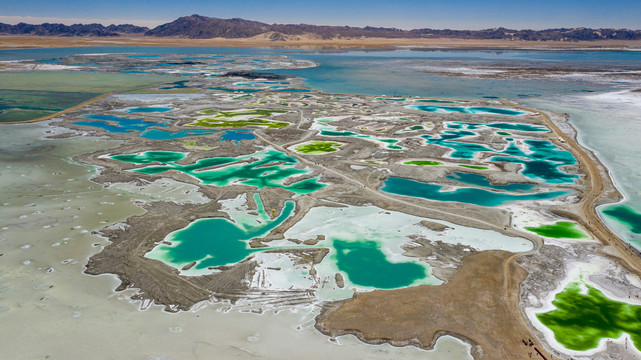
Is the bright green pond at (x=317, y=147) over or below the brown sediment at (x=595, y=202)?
over

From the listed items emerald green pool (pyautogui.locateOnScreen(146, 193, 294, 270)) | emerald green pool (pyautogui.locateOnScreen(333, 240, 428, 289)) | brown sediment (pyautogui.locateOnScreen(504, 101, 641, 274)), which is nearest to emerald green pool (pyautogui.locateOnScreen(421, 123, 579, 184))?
brown sediment (pyautogui.locateOnScreen(504, 101, 641, 274))

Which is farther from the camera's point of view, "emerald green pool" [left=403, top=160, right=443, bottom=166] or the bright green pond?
the bright green pond

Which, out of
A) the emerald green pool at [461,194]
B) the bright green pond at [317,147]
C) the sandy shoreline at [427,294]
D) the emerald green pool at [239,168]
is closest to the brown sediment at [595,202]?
the sandy shoreline at [427,294]

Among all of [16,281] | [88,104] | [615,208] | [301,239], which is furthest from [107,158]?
[615,208]

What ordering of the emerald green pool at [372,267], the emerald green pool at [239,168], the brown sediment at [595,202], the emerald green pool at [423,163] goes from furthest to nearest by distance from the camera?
the emerald green pool at [423,163] < the emerald green pool at [239,168] < the brown sediment at [595,202] < the emerald green pool at [372,267]

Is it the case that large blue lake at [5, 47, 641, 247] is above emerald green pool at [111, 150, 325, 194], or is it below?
above

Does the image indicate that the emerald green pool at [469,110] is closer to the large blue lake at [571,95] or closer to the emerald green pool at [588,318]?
the large blue lake at [571,95]

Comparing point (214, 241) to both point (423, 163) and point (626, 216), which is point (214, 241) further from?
point (626, 216)

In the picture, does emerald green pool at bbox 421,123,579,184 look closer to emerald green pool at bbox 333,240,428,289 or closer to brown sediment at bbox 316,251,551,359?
brown sediment at bbox 316,251,551,359
